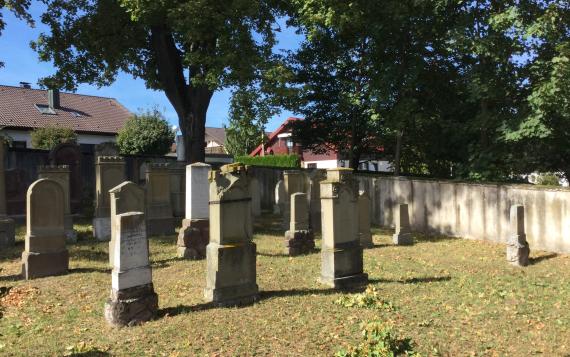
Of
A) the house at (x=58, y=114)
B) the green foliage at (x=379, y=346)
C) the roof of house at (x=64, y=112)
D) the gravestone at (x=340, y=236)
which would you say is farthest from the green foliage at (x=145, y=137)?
the green foliage at (x=379, y=346)

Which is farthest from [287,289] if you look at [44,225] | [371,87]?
[371,87]

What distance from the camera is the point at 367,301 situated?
6.98m

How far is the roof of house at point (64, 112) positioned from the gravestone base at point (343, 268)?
32363 mm

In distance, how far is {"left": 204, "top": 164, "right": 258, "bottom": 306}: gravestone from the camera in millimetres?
7043

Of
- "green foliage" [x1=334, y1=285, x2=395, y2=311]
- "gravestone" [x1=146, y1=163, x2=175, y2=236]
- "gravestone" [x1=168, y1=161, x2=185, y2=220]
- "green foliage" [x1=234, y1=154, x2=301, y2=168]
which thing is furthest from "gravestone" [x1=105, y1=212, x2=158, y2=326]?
"green foliage" [x1=234, y1=154, x2=301, y2=168]

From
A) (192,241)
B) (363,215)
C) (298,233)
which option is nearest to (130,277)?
(192,241)

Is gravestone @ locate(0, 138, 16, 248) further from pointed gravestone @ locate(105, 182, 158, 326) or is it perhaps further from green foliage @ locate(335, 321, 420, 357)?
green foliage @ locate(335, 321, 420, 357)

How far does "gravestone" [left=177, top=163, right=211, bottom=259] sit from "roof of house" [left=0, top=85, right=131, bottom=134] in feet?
92.2

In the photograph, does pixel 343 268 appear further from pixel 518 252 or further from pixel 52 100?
pixel 52 100

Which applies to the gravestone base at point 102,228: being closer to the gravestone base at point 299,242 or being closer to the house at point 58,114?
the gravestone base at point 299,242

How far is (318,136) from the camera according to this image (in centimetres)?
2397

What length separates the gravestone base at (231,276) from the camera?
6992 millimetres

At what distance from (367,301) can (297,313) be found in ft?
3.77

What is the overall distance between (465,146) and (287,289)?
10.9 meters
